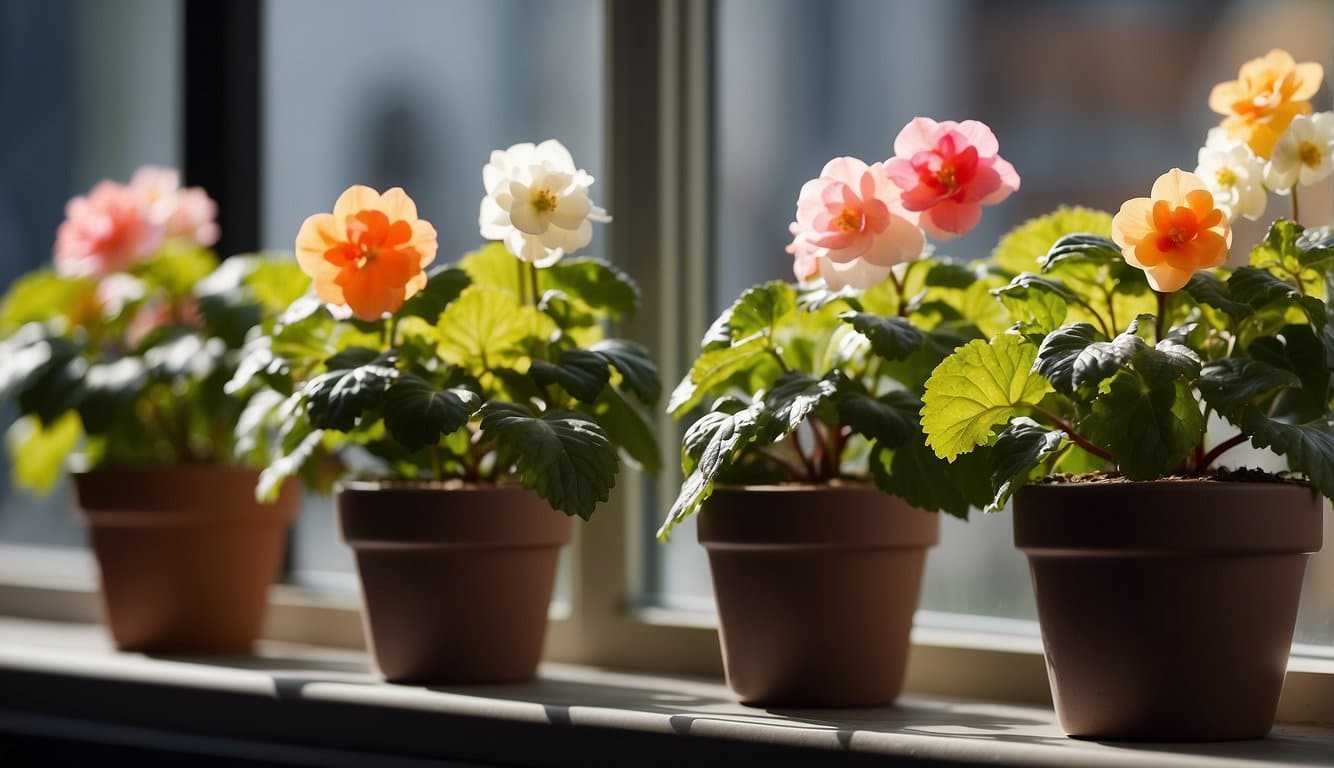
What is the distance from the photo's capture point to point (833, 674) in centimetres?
124

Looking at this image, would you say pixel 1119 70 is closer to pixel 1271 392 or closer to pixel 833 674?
pixel 1271 392

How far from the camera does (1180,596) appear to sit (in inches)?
40.4

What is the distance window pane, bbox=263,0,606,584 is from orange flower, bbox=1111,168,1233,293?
0.81 m

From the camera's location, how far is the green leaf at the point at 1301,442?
0.99 meters

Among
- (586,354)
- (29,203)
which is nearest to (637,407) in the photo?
(586,354)

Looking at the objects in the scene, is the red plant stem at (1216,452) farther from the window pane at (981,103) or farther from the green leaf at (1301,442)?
the window pane at (981,103)

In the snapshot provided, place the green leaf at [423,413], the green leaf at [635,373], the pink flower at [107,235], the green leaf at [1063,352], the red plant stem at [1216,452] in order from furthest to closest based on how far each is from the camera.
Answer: the pink flower at [107,235] → the green leaf at [635,373] → the green leaf at [423,413] → the red plant stem at [1216,452] → the green leaf at [1063,352]

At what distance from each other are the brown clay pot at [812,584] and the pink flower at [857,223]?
0.19m

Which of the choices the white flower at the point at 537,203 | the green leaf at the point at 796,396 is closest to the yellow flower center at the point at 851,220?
the green leaf at the point at 796,396

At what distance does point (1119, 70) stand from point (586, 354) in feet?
1.93

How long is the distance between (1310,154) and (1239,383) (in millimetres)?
224

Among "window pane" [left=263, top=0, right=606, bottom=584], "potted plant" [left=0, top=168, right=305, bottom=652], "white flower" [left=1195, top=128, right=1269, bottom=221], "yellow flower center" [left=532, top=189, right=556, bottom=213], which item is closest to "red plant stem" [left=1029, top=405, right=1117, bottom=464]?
"white flower" [left=1195, top=128, right=1269, bottom=221]

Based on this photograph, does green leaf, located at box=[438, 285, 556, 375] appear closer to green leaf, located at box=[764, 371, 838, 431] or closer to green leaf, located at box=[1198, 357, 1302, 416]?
green leaf, located at box=[764, 371, 838, 431]

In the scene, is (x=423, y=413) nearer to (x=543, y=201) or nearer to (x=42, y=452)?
(x=543, y=201)
